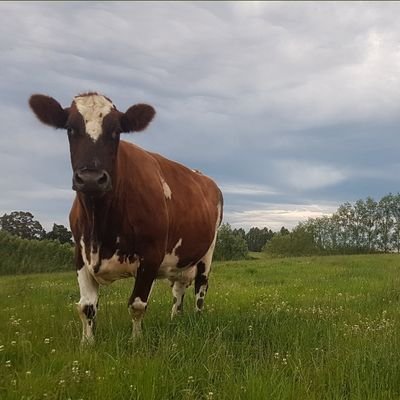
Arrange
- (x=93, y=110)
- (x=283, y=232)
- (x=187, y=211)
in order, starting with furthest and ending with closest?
(x=283, y=232) → (x=187, y=211) → (x=93, y=110)

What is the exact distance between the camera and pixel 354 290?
12898mm

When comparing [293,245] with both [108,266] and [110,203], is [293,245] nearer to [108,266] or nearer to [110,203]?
[108,266]

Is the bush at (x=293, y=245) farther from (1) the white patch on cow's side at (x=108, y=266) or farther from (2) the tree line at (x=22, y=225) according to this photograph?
(1) the white patch on cow's side at (x=108, y=266)

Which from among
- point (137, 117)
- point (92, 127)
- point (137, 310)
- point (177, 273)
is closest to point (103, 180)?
point (92, 127)

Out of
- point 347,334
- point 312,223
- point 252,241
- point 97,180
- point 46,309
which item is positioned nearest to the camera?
point 97,180

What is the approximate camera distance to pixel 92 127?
6203 millimetres

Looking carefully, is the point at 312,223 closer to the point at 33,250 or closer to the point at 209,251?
the point at 33,250

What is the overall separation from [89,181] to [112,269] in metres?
1.55

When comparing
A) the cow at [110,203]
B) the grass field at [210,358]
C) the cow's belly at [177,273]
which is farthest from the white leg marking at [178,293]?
the cow at [110,203]

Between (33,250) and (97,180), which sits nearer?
(97,180)

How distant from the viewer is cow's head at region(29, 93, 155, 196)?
5.71 m

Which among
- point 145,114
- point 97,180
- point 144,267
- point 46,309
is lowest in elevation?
point 46,309

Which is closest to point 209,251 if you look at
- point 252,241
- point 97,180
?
point 97,180

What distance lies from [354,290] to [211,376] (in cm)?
909
